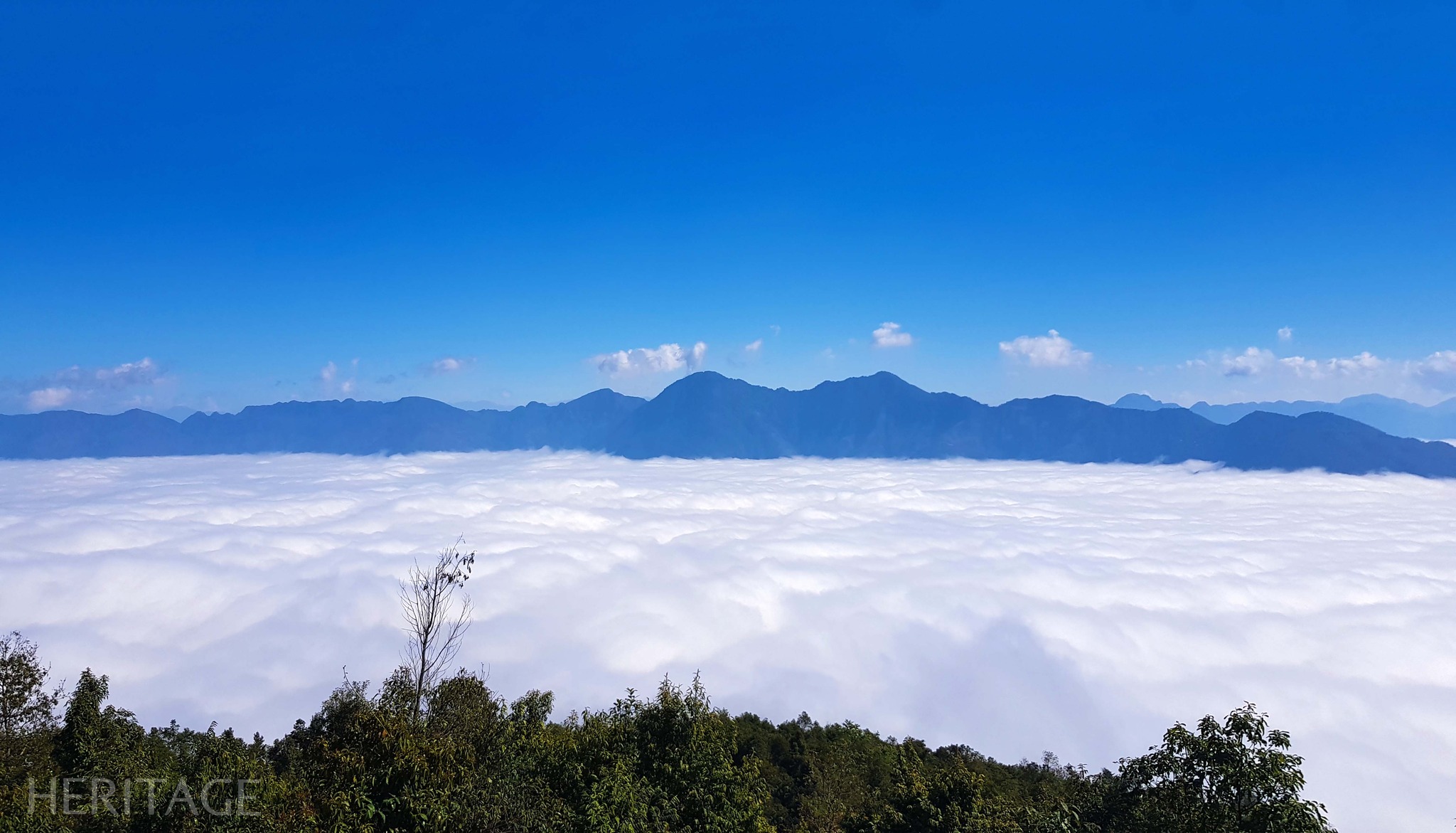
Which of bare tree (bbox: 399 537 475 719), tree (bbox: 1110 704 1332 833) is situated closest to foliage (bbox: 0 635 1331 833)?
tree (bbox: 1110 704 1332 833)

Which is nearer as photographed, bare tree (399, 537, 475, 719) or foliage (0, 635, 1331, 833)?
foliage (0, 635, 1331, 833)

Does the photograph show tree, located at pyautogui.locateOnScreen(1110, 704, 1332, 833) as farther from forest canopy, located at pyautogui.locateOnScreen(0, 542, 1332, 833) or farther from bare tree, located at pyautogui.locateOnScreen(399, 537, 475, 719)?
bare tree, located at pyautogui.locateOnScreen(399, 537, 475, 719)

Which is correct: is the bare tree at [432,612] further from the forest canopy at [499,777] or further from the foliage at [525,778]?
the foliage at [525,778]

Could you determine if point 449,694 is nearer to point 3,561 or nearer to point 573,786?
point 573,786

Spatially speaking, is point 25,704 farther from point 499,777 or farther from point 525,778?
point 499,777

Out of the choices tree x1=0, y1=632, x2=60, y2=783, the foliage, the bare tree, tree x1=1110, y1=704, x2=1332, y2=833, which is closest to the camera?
tree x1=1110, y1=704, x2=1332, y2=833

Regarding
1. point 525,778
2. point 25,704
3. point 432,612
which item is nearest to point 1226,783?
point 525,778

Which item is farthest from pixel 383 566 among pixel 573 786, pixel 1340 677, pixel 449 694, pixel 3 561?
pixel 1340 677

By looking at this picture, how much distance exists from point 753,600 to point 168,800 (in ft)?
520

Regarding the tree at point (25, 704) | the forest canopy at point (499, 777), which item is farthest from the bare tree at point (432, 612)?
the tree at point (25, 704)

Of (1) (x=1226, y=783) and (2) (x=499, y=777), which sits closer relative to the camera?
(1) (x=1226, y=783)

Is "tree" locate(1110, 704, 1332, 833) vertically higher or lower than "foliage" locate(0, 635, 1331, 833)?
higher

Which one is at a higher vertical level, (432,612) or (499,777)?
(432,612)

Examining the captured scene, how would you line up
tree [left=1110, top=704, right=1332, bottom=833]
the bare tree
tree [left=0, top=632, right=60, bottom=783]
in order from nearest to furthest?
tree [left=1110, top=704, right=1332, bottom=833], the bare tree, tree [left=0, top=632, right=60, bottom=783]
